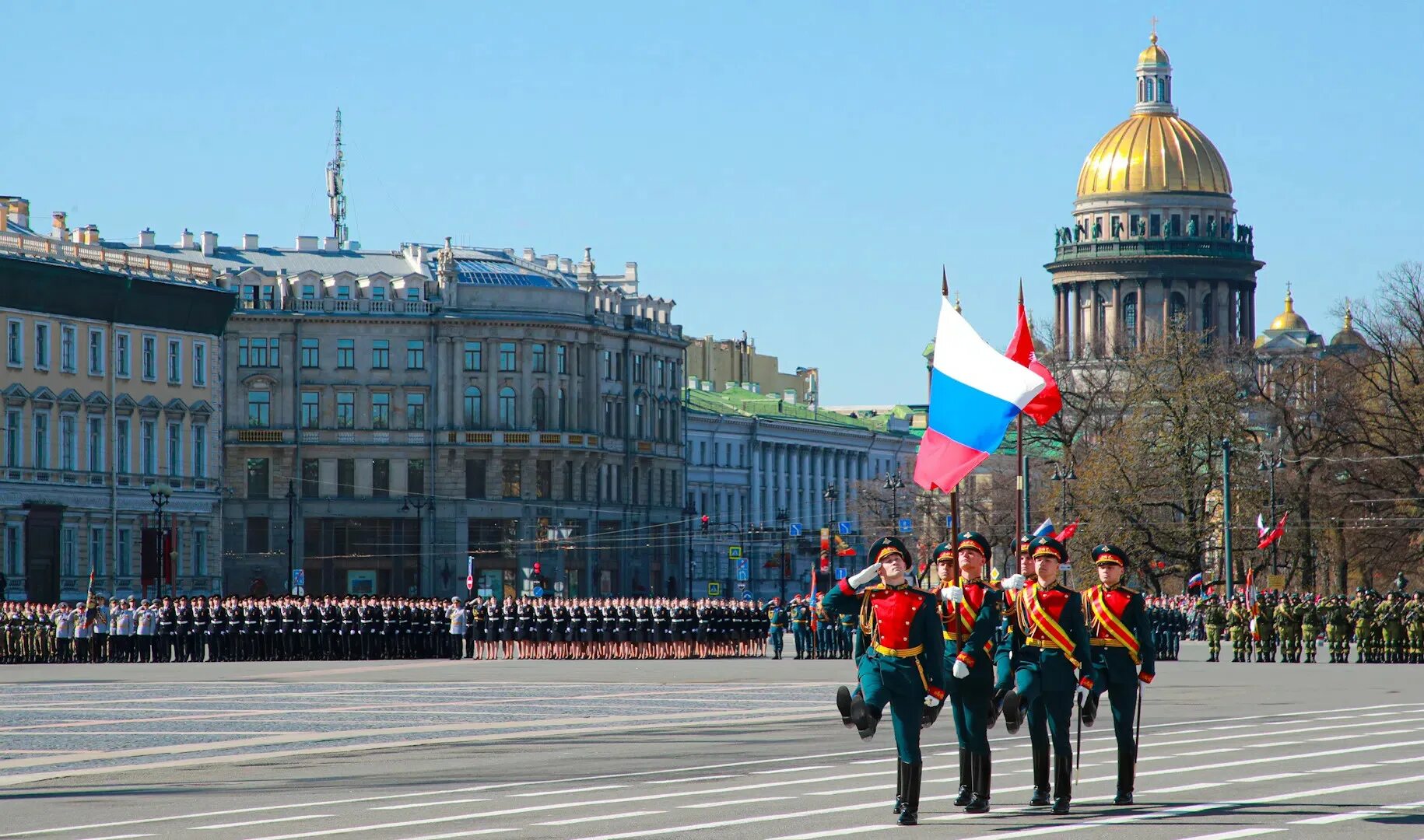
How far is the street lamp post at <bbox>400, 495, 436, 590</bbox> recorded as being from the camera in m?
103

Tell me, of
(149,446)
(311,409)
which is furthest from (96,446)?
(311,409)

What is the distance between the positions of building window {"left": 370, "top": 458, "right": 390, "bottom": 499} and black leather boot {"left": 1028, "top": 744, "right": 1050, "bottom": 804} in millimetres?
91350

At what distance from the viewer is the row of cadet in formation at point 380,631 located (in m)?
50.9

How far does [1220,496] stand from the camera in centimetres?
6981

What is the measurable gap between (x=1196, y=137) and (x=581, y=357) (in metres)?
52.3

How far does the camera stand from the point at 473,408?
354 ft

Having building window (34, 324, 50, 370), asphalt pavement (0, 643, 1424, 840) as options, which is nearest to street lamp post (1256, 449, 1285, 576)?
asphalt pavement (0, 643, 1424, 840)

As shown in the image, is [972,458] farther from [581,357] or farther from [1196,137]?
[1196,137]

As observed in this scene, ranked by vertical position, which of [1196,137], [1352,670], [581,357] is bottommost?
[1352,670]

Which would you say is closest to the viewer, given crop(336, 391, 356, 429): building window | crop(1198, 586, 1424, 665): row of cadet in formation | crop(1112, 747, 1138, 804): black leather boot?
crop(1112, 747, 1138, 804): black leather boot

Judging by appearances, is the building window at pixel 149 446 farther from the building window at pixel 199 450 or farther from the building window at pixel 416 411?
the building window at pixel 416 411

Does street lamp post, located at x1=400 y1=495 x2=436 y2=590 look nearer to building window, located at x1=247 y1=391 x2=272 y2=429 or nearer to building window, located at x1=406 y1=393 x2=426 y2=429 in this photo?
building window, located at x1=406 y1=393 x2=426 y2=429

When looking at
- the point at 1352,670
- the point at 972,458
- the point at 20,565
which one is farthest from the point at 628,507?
the point at 972,458

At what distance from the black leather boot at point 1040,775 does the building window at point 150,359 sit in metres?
68.3
